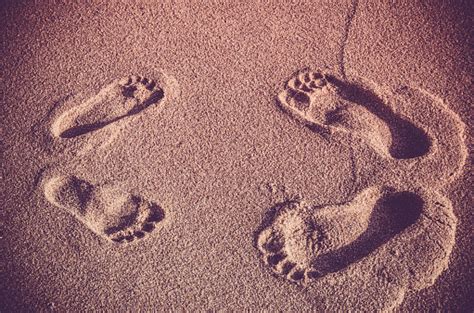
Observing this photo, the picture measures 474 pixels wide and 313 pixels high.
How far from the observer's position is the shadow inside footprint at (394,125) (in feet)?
5.36

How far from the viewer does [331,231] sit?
4.99 feet

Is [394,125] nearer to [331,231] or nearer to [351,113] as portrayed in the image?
[351,113]

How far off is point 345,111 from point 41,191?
4.33 ft

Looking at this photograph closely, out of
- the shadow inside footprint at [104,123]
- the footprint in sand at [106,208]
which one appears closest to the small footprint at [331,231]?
the footprint in sand at [106,208]

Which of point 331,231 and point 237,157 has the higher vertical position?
point 237,157

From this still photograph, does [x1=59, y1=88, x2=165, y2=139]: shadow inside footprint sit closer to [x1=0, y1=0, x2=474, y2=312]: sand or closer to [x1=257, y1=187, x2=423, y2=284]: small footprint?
[x1=0, y1=0, x2=474, y2=312]: sand

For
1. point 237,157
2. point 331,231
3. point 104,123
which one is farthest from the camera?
point 104,123

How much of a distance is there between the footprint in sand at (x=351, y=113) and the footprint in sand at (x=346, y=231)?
0.22 metres

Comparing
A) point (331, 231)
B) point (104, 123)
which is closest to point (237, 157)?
point (331, 231)

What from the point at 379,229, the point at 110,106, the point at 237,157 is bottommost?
the point at 379,229

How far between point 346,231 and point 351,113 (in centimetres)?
51

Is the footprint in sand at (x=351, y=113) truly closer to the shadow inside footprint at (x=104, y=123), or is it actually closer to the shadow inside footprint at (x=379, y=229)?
the shadow inside footprint at (x=379, y=229)

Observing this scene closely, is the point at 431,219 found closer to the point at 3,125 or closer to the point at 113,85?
the point at 113,85

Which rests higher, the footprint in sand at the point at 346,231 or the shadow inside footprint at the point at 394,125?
the shadow inside footprint at the point at 394,125
